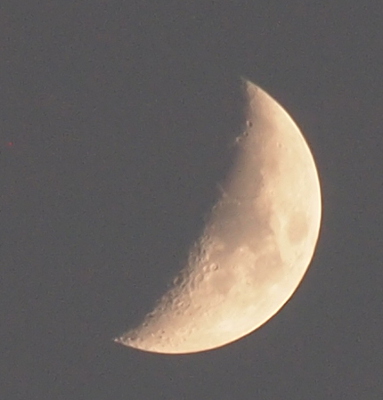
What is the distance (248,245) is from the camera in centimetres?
1536

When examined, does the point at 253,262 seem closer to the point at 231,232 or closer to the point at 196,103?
the point at 231,232

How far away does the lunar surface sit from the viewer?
15.2m

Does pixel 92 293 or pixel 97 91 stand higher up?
pixel 97 91

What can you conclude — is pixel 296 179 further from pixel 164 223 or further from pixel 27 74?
pixel 27 74

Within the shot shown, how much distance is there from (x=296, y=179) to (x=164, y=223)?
7.81ft

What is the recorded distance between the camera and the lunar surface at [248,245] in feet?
50.0

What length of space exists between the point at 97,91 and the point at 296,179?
11.1 feet

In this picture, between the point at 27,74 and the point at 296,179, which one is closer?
the point at 27,74

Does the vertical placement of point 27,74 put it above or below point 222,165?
above

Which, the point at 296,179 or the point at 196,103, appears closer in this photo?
the point at 196,103

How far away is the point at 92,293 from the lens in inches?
592

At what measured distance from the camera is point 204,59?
15000mm

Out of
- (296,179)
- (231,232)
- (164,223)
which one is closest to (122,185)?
(164,223)

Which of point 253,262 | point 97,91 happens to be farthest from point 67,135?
point 253,262
